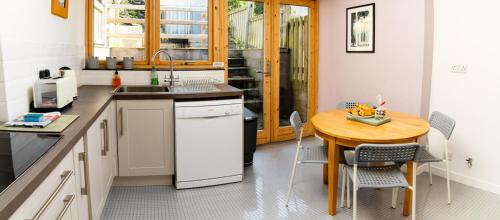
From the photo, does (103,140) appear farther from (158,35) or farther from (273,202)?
(158,35)

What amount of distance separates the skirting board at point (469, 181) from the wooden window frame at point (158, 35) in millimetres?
2649

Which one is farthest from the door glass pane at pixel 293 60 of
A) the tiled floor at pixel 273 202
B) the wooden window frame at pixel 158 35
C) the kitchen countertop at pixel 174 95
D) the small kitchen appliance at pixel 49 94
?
the small kitchen appliance at pixel 49 94

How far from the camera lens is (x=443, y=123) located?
10.6 ft

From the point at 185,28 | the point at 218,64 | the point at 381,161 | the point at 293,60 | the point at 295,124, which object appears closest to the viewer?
the point at 381,161

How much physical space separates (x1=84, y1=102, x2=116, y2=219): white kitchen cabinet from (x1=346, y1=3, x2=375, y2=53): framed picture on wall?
2.95 m

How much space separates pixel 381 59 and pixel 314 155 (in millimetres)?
1794

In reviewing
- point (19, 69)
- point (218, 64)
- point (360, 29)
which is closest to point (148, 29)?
point (218, 64)

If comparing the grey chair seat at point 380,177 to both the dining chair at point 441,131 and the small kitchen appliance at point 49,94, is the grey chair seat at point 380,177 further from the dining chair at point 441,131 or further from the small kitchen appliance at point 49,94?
the small kitchen appliance at point 49,94

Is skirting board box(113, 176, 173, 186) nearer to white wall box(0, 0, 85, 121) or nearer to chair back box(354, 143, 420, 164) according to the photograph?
white wall box(0, 0, 85, 121)

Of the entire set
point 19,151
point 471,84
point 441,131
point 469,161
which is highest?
→ point 471,84

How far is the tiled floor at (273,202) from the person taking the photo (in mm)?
3062

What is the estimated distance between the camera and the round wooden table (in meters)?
2.74

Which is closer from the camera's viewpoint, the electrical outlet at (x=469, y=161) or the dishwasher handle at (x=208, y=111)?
the dishwasher handle at (x=208, y=111)

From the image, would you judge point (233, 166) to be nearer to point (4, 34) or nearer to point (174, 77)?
point (174, 77)
